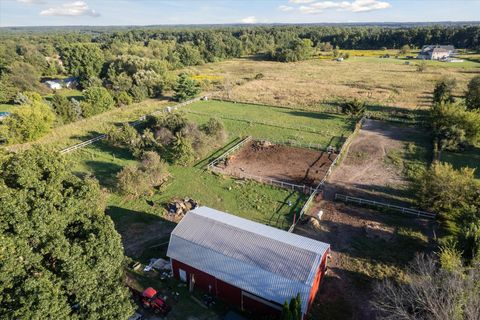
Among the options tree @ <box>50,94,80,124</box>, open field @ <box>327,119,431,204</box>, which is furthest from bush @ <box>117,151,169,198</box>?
tree @ <box>50,94,80,124</box>

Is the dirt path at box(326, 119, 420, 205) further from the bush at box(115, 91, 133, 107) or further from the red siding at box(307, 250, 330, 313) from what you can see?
the bush at box(115, 91, 133, 107)

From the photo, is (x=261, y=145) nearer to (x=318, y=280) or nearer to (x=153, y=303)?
(x=318, y=280)

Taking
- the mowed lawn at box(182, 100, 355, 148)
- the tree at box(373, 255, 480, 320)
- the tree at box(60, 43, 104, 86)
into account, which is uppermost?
the tree at box(60, 43, 104, 86)

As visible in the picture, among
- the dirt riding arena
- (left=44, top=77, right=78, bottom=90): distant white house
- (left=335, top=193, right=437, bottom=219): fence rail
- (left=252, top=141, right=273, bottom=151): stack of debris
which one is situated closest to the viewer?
(left=335, top=193, right=437, bottom=219): fence rail

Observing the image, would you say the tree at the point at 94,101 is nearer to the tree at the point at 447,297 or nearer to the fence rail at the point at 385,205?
the fence rail at the point at 385,205

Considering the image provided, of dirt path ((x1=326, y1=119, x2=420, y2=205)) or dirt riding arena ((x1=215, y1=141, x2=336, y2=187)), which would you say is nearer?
dirt path ((x1=326, y1=119, x2=420, y2=205))

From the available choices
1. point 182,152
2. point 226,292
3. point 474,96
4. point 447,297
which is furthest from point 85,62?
point 447,297

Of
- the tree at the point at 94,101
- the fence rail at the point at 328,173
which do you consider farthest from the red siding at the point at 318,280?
the tree at the point at 94,101

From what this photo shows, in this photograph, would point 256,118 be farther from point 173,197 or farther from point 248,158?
point 173,197
